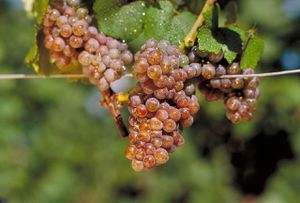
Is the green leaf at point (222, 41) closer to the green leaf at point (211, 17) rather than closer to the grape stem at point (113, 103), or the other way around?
the green leaf at point (211, 17)

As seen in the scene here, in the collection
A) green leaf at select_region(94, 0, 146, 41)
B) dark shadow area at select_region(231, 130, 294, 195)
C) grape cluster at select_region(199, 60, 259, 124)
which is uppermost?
green leaf at select_region(94, 0, 146, 41)

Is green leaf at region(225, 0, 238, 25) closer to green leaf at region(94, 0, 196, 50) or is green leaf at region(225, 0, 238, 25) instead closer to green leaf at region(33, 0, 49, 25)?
green leaf at region(94, 0, 196, 50)

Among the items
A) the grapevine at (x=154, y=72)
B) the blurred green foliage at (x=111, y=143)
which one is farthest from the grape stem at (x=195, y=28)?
the blurred green foliage at (x=111, y=143)

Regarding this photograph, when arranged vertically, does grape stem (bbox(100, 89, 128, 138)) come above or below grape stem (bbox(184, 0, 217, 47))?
below

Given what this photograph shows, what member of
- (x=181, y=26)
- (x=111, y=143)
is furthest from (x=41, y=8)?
(x=111, y=143)

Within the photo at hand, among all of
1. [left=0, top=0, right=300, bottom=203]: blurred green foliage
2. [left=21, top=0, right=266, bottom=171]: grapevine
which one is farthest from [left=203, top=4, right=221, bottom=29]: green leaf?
[left=0, top=0, right=300, bottom=203]: blurred green foliage

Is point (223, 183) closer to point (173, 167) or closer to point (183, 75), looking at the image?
A: point (173, 167)

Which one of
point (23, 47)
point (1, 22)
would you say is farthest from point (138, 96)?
point (1, 22)
